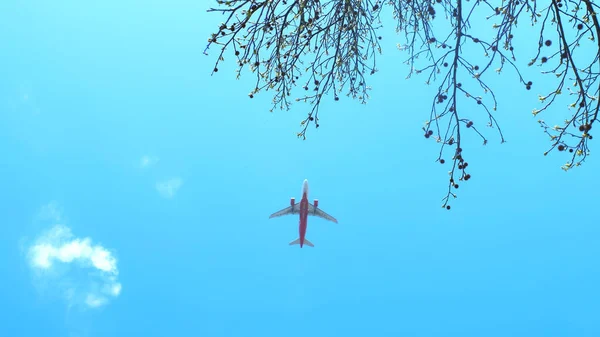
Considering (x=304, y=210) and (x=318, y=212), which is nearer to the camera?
(x=304, y=210)

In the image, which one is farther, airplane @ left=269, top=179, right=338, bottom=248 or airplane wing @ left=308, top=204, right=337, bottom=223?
airplane wing @ left=308, top=204, right=337, bottom=223

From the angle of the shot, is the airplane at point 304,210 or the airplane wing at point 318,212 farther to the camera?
the airplane wing at point 318,212

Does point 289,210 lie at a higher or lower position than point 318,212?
lower

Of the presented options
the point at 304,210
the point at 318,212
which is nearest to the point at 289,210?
the point at 304,210

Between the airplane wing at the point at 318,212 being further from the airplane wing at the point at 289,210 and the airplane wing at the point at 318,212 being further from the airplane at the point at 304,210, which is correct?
the airplane wing at the point at 289,210

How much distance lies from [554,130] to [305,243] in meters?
20.4

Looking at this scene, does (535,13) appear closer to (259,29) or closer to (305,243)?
(259,29)

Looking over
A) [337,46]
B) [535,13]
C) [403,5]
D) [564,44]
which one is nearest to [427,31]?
[403,5]

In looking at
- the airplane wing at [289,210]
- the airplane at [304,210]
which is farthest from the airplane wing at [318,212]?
the airplane wing at [289,210]

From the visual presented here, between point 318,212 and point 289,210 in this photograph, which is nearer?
point 289,210

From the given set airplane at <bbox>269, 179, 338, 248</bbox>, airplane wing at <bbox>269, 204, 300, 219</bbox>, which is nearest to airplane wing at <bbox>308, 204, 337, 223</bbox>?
airplane at <bbox>269, 179, 338, 248</bbox>

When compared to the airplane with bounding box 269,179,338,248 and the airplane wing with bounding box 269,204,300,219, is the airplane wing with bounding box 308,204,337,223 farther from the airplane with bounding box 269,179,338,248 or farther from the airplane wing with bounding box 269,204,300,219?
the airplane wing with bounding box 269,204,300,219

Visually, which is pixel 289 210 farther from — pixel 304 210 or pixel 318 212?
pixel 318 212

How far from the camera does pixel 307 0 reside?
622 centimetres
